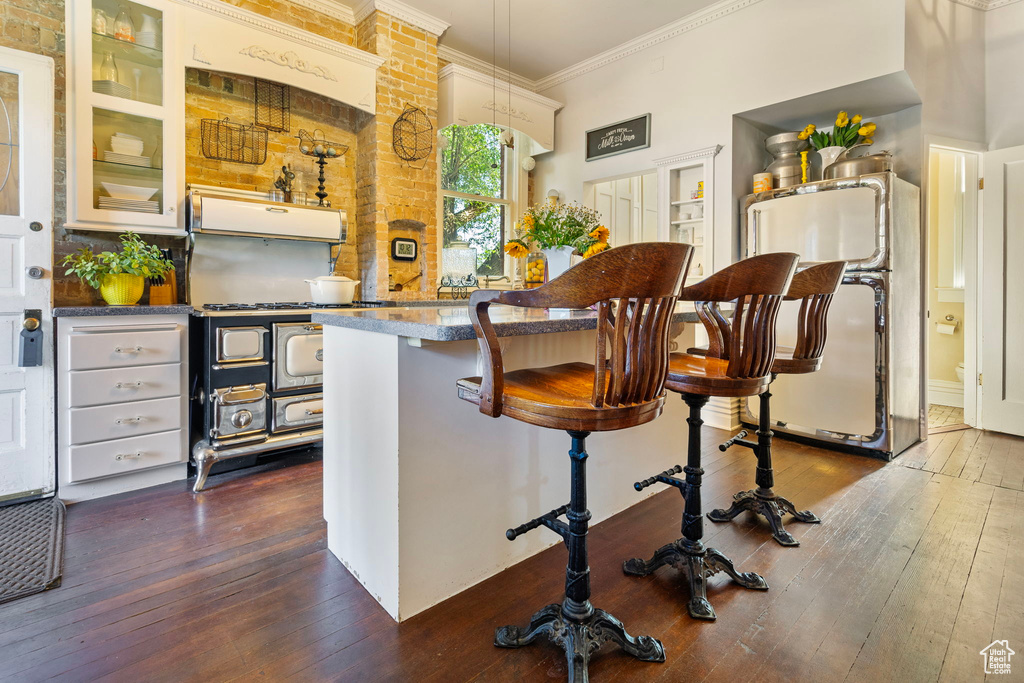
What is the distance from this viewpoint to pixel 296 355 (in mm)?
2818

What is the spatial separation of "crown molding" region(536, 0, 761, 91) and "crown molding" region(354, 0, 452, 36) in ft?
4.47

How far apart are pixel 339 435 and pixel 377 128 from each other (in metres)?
2.78

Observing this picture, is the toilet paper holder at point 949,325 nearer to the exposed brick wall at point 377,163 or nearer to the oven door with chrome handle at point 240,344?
the exposed brick wall at point 377,163

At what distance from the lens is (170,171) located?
111 inches

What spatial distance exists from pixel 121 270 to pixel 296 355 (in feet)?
3.10

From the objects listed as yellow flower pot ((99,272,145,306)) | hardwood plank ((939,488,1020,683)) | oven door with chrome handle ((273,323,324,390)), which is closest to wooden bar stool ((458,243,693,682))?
hardwood plank ((939,488,1020,683))

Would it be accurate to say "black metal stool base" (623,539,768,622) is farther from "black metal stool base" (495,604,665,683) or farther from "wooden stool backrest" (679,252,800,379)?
"wooden stool backrest" (679,252,800,379)

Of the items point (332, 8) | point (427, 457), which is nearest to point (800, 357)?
point (427, 457)

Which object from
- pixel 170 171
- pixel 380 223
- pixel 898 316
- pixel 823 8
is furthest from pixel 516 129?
pixel 898 316

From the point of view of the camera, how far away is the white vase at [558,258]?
86.7 inches

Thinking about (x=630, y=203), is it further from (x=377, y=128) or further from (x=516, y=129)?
(x=377, y=128)

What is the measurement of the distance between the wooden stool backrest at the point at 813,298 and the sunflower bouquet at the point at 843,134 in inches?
80.1

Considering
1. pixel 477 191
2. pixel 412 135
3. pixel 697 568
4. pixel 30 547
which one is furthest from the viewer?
pixel 477 191

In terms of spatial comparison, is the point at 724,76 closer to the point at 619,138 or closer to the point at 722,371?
the point at 619,138
